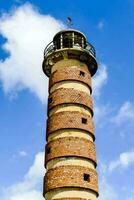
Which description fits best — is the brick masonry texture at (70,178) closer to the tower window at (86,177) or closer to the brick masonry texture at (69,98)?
the tower window at (86,177)

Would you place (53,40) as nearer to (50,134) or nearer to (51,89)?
(51,89)

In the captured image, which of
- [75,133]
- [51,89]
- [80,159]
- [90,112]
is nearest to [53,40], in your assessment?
[51,89]

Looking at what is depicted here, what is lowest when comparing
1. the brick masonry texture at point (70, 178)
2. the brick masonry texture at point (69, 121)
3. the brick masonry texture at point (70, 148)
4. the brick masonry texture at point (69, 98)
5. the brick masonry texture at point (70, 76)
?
the brick masonry texture at point (70, 178)

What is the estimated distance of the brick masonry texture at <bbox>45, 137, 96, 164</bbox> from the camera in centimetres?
2056

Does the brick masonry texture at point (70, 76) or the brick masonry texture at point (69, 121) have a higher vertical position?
the brick masonry texture at point (70, 76)

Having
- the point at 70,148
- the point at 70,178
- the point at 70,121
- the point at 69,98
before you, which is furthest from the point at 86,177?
the point at 69,98

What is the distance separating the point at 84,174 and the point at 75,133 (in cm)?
249

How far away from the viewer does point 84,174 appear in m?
20.2

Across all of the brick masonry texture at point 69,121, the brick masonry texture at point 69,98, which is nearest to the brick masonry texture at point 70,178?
the brick masonry texture at point 69,121

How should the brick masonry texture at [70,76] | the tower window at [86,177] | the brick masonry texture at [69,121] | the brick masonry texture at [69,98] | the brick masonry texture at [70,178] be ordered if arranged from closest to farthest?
the brick masonry texture at [70,178]
the tower window at [86,177]
the brick masonry texture at [69,121]
the brick masonry texture at [69,98]
the brick masonry texture at [70,76]

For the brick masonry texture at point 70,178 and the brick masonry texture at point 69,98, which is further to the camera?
the brick masonry texture at point 69,98

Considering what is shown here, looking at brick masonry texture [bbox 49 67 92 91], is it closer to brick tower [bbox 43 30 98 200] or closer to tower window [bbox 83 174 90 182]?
brick tower [bbox 43 30 98 200]

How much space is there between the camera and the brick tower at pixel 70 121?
19.9 meters

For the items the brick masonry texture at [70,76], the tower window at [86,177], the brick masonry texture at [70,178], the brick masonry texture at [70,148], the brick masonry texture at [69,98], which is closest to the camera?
the brick masonry texture at [70,178]
